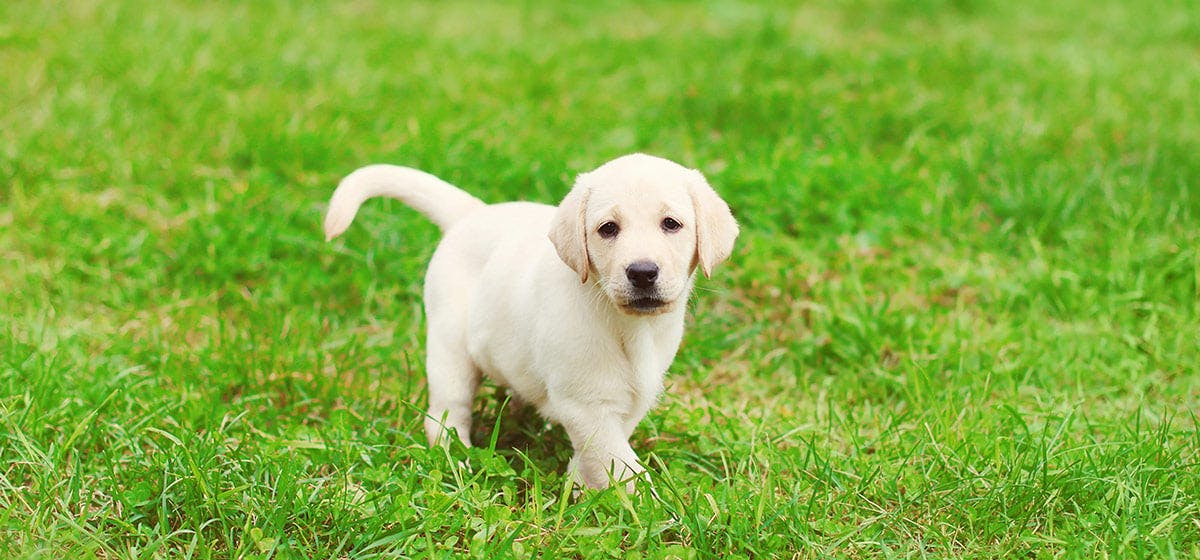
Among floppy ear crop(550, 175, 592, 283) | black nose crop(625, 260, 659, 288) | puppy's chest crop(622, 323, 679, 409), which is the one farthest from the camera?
puppy's chest crop(622, 323, 679, 409)

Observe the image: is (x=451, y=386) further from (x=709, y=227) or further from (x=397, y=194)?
(x=709, y=227)

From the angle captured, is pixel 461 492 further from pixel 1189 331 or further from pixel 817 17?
pixel 817 17

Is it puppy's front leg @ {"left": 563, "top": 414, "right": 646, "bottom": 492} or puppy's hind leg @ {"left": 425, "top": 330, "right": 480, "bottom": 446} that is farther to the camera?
puppy's hind leg @ {"left": 425, "top": 330, "right": 480, "bottom": 446}

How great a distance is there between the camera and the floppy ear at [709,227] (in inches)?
103

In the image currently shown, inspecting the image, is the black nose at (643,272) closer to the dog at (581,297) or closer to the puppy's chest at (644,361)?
the dog at (581,297)

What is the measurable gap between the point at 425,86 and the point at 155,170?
1701 millimetres

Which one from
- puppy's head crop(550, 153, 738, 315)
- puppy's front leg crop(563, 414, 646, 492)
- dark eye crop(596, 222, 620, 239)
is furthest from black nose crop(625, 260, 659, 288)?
puppy's front leg crop(563, 414, 646, 492)

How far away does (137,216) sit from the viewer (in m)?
4.61

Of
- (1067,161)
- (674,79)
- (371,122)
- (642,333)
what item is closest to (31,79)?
(371,122)

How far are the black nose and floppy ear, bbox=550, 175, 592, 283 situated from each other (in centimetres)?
16

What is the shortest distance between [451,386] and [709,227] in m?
0.97

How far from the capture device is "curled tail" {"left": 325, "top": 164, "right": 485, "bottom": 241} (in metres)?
3.05

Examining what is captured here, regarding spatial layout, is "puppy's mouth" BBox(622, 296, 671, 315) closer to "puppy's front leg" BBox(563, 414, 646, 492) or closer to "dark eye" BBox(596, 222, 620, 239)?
"dark eye" BBox(596, 222, 620, 239)

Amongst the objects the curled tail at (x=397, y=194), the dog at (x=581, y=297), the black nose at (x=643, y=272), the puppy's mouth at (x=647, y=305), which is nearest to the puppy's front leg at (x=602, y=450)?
the dog at (x=581, y=297)
